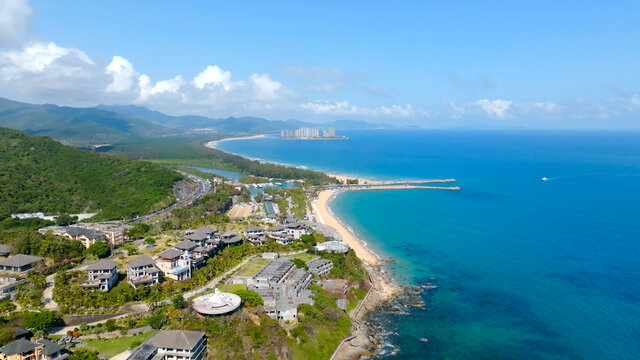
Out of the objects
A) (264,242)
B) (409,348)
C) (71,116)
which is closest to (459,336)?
(409,348)

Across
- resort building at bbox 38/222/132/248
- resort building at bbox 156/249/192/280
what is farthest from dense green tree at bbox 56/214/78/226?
resort building at bbox 156/249/192/280

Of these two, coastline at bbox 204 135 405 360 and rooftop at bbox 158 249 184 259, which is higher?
rooftop at bbox 158 249 184 259

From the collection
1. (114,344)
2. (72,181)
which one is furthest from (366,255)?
(72,181)

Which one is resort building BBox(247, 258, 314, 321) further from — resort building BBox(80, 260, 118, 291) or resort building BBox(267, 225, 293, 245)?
resort building BBox(80, 260, 118, 291)

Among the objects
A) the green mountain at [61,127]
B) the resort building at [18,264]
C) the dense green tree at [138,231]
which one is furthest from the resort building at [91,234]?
the green mountain at [61,127]

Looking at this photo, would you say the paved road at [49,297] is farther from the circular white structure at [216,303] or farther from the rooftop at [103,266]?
the circular white structure at [216,303]
